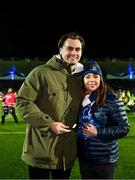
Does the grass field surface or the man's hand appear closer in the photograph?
the man's hand

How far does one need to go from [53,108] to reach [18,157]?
6.16m

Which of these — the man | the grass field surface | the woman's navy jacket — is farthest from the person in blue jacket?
the grass field surface

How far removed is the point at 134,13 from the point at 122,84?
22148 mm

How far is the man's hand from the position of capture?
3711 millimetres

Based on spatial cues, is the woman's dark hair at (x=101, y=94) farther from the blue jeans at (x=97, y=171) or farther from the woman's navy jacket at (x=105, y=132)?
the blue jeans at (x=97, y=171)

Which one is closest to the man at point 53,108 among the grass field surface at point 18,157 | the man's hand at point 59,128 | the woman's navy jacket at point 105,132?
the man's hand at point 59,128

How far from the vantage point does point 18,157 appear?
980 centimetres

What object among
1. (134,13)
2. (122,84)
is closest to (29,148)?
(122,84)

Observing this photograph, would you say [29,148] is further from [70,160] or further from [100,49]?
[100,49]

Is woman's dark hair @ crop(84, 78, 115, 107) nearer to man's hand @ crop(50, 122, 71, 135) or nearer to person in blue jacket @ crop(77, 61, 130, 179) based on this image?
person in blue jacket @ crop(77, 61, 130, 179)

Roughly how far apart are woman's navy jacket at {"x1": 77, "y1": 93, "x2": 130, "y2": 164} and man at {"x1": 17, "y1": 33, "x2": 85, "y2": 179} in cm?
13

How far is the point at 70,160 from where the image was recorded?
3.96 meters

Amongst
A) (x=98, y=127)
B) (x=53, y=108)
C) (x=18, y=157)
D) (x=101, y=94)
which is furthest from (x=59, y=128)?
(x=18, y=157)

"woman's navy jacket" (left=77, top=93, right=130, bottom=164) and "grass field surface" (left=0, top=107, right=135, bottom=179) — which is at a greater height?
"woman's navy jacket" (left=77, top=93, right=130, bottom=164)
